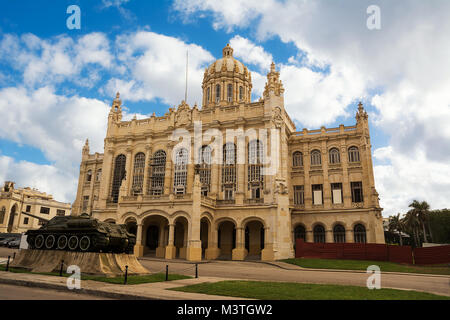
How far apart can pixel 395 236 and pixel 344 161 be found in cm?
3950

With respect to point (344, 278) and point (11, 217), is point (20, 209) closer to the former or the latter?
point (11, 217)

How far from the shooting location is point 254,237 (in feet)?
118

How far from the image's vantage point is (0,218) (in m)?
58.5

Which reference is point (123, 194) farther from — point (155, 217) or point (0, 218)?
point (0, 218)

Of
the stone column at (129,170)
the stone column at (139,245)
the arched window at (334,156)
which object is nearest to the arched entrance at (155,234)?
the stone column at (139,245)

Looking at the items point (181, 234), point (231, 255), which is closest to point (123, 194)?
point (181, 234)

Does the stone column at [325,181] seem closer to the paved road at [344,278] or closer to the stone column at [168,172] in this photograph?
the paved road at [344,278]

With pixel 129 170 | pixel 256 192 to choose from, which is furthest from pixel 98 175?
pixel 256 192

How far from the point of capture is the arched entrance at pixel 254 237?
3541cm

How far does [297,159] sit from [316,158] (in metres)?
2.36

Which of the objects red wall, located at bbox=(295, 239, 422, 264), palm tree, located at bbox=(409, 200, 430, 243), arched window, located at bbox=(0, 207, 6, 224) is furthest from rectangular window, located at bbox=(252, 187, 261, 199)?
arched window, located at bbox=(0, 207, 6, 224)

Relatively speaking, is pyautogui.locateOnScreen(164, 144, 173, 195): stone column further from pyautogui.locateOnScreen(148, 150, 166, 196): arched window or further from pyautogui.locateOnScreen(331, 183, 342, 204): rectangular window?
pyautogui.locateOnScreen(331, 183, 342, 204): rectangular window

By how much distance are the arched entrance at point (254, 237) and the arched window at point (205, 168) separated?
651 cm

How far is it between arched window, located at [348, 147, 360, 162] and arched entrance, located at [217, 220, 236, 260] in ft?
53.9
